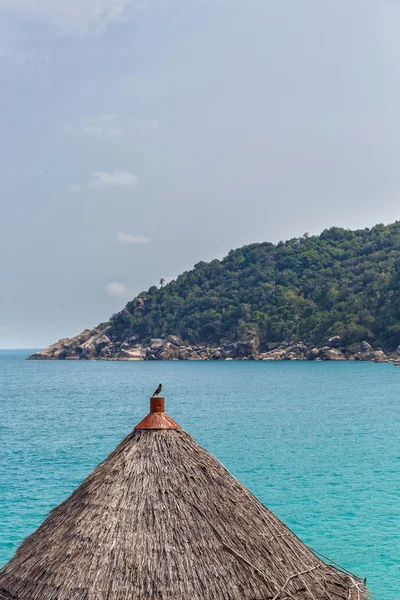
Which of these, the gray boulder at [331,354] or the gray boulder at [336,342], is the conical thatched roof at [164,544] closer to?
the gray boulder at [331,354]

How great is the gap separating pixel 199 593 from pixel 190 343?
110 m

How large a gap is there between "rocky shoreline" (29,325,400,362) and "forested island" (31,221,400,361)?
0.16 m

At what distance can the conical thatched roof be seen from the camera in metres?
4.89

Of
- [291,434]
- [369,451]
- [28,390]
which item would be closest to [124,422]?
[291,434]

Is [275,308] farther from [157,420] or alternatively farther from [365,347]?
[157,420]

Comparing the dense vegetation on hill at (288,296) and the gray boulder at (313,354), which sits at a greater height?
the dense vegetation on hill at (288,296)

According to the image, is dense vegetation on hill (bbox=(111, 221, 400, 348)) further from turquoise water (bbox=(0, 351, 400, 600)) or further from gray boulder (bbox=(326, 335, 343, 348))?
turquoise water (bbox=(0, 351, 400, 600))

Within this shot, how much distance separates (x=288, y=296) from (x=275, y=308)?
2.81 metres

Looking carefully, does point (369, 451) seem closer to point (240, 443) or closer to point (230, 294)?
point (240, 443)

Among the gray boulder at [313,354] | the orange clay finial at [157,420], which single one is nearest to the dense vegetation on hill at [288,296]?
the gray boulder at [313,354]

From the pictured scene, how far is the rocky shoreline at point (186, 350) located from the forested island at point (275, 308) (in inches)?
6.4

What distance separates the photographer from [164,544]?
503cm

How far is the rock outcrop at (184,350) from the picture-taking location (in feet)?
292

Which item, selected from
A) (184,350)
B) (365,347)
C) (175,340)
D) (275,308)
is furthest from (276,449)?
(175,340)
